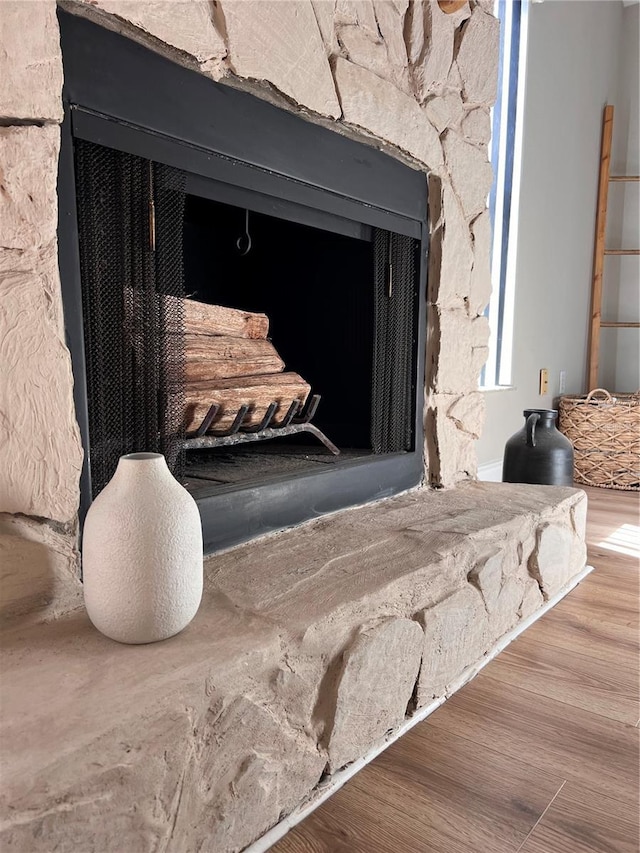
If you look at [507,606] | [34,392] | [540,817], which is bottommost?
[540,817]

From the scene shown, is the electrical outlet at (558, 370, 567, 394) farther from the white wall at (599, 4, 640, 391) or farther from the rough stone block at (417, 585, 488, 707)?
the rough stone block at (417, 585, 488, 707)

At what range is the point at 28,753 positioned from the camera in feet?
2.02

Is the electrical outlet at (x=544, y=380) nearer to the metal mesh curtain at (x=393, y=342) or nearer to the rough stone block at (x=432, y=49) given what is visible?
the metal mesh curtain at (x=393, y=342)

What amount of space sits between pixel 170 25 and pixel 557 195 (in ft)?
8.31

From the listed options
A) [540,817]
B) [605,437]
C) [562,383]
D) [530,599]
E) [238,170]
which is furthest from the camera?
[562,383]

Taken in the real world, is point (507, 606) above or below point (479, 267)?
below

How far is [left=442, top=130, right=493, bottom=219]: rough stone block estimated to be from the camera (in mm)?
1685

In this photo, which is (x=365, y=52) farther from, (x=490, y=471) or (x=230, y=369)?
(x=490, y=471)

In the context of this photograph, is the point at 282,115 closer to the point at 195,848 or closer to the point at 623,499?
the point at 195,848

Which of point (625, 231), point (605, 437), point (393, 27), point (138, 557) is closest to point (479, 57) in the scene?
point (393, 27)

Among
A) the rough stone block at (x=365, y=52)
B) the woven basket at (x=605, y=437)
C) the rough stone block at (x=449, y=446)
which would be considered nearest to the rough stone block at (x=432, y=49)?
the rough stone block at (x=365, y=52)

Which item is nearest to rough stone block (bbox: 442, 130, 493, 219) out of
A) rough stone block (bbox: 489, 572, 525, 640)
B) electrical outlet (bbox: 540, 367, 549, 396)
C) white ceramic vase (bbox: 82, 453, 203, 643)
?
rough stone block (bbox: 489, 572, 525, 640)

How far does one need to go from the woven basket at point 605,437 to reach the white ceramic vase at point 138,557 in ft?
8.64

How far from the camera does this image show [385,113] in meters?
1.42
